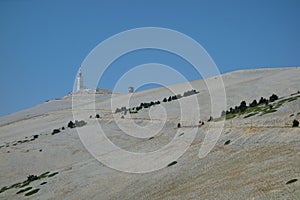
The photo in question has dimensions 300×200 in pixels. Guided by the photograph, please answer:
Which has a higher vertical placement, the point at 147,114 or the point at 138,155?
the point at 147,114

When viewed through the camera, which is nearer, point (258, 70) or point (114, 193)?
point (114, 193)

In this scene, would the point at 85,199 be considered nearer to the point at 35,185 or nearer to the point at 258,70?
the point at 35,185

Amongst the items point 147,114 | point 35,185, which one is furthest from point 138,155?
point 147,114

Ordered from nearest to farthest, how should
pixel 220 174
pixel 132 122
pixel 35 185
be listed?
pixel 220 174
pixel 35 185
pixel 132 122

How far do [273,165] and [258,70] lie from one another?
116628mm

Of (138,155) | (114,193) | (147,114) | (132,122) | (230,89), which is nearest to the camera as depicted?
(114,193)

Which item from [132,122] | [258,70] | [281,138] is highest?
[258,70]

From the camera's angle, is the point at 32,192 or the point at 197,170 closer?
the point at 197,170

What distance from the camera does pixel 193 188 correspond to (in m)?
27.8

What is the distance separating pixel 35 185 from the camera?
42781 mm

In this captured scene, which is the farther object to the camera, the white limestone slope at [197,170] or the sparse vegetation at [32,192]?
the sparse vegetation at [32,192]

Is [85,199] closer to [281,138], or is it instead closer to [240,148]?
[240,148]

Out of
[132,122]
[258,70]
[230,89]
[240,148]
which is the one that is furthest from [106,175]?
[258,70]

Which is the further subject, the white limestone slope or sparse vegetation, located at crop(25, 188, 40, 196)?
sparse vegetation, located at crop(25, 188, 40, 196)
